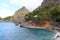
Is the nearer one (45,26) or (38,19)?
(45,26)

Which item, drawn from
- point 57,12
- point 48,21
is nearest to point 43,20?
point 48,21

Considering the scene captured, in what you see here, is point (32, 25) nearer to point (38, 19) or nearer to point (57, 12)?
point (38, 19)

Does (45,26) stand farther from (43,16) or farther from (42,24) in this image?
(43,16)

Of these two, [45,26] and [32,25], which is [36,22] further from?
[45,26]

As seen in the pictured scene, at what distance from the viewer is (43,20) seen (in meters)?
119

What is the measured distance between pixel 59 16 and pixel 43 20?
42.9 ft

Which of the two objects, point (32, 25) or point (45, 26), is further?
point (32, 25)

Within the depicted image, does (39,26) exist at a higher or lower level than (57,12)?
lower

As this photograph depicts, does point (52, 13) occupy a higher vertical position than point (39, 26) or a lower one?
higher

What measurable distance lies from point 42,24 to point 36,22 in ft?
23.6

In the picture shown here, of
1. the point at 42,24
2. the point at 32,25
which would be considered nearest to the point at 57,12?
the point at 42,24

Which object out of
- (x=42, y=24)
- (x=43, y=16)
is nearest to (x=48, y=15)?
(x=43, y=16)

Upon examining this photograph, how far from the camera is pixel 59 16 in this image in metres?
109

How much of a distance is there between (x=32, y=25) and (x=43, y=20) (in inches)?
341
